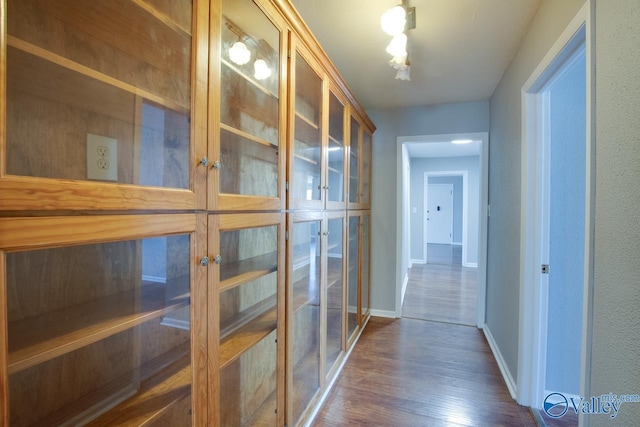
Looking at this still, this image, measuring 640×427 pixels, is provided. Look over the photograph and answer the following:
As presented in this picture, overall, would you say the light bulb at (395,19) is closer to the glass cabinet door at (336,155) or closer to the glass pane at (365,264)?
the glass cabinet door at (336,155)

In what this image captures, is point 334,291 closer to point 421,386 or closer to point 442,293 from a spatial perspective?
point 421,386

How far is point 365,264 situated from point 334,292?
1151mm

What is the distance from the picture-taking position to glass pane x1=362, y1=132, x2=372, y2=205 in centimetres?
316

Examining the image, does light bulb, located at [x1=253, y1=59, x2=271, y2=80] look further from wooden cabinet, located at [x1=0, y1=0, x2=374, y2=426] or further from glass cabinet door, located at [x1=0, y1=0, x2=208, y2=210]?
glass cabinet door, located at [x1=0, y1=0, x2=208, y2=210]

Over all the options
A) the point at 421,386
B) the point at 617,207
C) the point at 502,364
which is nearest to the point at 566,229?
the point at 617,207

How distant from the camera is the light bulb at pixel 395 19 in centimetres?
153

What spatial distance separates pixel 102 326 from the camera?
0.72 meters

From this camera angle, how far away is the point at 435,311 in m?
3.65

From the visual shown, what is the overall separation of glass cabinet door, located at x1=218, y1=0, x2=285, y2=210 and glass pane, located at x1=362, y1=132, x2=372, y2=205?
6.23 feet

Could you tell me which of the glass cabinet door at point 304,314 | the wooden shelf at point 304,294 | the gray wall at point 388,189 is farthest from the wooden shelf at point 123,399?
the gray wall at point 388,189

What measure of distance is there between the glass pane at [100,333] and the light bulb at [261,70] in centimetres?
82

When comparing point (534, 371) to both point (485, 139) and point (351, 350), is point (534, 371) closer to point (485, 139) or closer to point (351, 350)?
point (351, 350)

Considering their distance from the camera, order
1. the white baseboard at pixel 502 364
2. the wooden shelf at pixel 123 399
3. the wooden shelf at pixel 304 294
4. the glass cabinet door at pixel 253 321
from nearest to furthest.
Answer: the wooden shelf at pixel 123 399 → the glass cabinet door at pixel 253 321 → the wooden shelf at pixel 304 294 → the white baseboard at pixel 502 364

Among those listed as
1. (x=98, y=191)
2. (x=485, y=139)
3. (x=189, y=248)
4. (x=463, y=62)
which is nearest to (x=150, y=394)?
(x=189, y=248)
